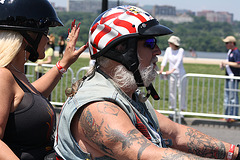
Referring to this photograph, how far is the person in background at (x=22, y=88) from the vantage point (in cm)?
230

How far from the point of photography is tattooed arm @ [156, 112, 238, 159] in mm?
2615

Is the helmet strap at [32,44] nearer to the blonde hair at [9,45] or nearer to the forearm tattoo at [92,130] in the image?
the blonde hair at [9,45]

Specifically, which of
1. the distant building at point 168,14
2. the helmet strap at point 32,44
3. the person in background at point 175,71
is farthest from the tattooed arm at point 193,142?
the distant building at point 168,14

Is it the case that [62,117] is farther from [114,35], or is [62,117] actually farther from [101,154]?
[114,35]

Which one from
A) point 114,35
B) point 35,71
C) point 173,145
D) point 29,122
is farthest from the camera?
point 35,71

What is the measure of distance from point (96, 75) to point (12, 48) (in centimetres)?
59

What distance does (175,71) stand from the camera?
939 centimetres

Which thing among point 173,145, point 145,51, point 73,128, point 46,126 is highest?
point 145,51

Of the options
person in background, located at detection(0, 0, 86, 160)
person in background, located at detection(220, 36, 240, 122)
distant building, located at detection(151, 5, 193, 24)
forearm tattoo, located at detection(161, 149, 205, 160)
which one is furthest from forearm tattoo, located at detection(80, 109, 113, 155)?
distant building, located at detection(151, 5, 193, 24)

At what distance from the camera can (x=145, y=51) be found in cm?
229

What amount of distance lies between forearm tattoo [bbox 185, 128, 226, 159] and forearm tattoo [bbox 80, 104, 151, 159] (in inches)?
31.7

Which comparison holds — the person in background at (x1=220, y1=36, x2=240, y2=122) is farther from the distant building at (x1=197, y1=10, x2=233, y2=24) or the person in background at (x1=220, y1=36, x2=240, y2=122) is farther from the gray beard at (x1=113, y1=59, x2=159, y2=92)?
the distant building at (x1=197, y1=10, x2=233, y2=24)

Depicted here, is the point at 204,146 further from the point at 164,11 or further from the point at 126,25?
the point at 164,11

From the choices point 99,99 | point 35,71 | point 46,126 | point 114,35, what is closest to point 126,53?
point 114,35
